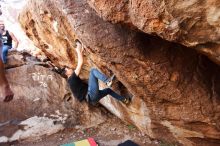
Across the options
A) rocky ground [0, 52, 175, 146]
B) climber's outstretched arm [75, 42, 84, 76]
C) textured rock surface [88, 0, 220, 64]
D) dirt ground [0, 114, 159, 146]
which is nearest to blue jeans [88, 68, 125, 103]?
climber's outstretched arm [75, 42, 84, 76]

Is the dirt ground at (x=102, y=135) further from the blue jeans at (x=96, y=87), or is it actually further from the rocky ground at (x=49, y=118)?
the blue jeans at (x=96, y=87)

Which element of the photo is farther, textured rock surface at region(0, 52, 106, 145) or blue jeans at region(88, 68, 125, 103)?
textured rock surface at region(0, 52, 106, 145)

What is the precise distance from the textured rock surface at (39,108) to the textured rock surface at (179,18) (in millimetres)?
4357

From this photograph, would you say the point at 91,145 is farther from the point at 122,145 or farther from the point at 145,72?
the point at 145,72

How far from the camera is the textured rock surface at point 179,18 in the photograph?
279 cm

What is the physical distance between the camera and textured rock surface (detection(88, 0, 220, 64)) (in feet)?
9.15

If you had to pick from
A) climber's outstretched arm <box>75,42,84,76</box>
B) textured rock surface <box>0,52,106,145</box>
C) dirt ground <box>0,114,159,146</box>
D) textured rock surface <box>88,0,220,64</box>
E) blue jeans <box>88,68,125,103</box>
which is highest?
textured rock surface <box>88,0,220,64</box>

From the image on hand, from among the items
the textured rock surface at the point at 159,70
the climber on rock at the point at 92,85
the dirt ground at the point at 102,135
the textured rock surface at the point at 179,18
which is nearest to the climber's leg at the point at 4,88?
the textured rock surface at the point at 159,70

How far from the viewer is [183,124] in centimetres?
533

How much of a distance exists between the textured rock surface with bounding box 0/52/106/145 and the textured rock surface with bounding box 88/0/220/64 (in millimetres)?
4357

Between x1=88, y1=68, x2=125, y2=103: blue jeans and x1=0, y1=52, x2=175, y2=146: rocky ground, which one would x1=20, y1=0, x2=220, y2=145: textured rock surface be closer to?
x1=88, y1=68, x2=125, y2=103: blue jeans

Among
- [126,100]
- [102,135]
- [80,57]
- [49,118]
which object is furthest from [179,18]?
[49,118]

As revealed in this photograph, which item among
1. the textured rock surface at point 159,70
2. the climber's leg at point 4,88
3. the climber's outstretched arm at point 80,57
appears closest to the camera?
the textured rock surface at point 159,70

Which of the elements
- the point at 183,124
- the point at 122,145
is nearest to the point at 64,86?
the point at 122,145
